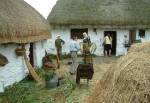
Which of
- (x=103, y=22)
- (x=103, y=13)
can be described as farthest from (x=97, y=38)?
(x=103, y=13)

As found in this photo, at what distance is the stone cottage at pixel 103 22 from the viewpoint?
27391mm

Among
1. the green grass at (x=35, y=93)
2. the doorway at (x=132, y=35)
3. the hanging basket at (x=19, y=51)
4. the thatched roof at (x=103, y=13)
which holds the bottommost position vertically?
the green grass at (x=35, y=93)

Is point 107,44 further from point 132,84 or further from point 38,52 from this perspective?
point 132,84

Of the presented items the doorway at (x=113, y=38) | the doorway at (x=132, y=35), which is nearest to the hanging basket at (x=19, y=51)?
the doorway at (x=113, y=38)

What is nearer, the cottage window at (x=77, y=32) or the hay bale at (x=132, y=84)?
the hay bale at (x=132, y=84)

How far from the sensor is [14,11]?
16.4 meters

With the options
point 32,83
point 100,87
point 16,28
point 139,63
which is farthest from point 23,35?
point 139,63

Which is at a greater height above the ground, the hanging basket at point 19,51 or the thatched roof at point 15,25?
the thatched roof at point 15,25

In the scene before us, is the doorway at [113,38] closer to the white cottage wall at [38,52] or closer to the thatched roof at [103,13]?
the thatched roof at [103,13]

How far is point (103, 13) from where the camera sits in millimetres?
27906

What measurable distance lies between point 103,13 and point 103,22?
0.93 meters

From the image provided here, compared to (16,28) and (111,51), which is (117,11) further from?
(16,28)

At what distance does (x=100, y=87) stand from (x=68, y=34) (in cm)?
2046

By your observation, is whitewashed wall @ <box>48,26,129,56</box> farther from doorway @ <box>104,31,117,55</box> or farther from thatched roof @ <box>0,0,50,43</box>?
thatched roof @ <box>0,0,50,43</box>
